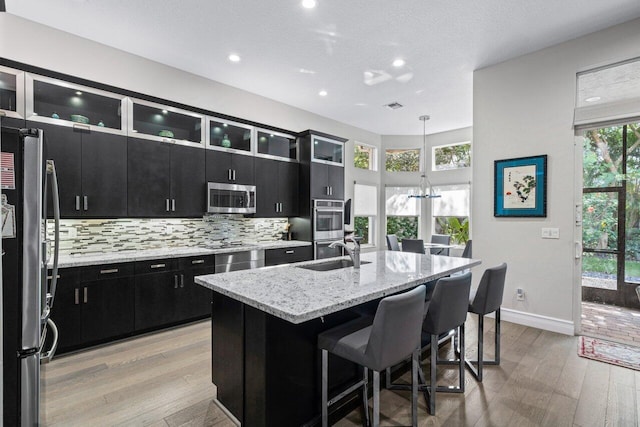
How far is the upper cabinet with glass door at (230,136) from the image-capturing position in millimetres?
4625

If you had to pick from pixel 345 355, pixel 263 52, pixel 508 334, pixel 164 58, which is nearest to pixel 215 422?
pixel 345 355

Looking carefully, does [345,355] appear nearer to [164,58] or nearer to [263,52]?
[263,52]

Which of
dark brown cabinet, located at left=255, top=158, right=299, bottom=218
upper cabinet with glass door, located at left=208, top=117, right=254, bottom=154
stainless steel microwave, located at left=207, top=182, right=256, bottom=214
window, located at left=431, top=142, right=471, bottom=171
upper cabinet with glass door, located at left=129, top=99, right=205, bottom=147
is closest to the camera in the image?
upper cabinet with glass door, located at left=129, top=99, right=205, bottom=147

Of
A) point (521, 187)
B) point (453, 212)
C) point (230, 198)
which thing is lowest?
point (453, 212)

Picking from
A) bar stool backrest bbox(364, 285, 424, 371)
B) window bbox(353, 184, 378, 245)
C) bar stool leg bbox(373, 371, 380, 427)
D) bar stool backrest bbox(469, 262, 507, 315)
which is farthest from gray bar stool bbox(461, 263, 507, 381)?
window bbox(353, 184, 378, 245)

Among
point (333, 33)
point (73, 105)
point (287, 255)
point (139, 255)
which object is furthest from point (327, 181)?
point (73, 105)

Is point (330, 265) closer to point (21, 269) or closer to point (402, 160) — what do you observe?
point (21, 269)

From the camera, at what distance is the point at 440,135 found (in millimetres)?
7512

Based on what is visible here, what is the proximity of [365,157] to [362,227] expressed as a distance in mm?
1678

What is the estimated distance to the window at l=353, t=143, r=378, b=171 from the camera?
24.2ft

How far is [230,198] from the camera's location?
4.69 m

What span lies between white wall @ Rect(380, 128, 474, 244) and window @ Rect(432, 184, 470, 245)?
0.14 metres

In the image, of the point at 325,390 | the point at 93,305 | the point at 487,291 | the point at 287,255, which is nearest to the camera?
the point at 325,390

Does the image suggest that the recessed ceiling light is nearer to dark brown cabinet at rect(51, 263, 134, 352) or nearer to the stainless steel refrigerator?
the stainless steel refrigerator
